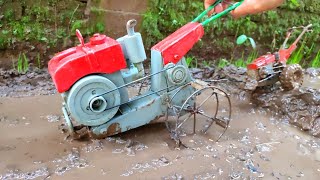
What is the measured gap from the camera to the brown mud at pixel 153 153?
8.46 ft

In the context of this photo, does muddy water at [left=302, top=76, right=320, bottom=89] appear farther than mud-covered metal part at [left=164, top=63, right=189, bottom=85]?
Yes

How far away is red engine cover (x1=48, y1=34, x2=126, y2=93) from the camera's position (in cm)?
262

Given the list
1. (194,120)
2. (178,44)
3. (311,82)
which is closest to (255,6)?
(178,44)

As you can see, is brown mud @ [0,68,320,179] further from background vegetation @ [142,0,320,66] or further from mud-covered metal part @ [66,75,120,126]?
background vegetation @ [142,0,320,66]

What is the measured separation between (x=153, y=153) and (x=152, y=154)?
0.01m

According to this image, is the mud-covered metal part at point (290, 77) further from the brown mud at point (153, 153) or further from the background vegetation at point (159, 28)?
the background vegetation at point (159, 28)

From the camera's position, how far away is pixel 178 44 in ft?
9.31

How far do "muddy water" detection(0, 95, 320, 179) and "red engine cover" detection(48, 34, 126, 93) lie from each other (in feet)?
1.48

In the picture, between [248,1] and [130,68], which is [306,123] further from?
[130,68]

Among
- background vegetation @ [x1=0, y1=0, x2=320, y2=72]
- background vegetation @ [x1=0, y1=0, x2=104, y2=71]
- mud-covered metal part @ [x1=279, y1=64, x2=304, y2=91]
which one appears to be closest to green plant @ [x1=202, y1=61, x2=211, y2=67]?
background vegetation @ [x1=0, y1=0, x2=320, y2=72]

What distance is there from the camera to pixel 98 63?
2676 millimetres

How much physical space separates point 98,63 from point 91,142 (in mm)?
546

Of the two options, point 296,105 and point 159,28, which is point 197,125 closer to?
point 296,105

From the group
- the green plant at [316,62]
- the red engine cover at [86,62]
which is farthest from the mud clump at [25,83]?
the green plant at [316,62]
